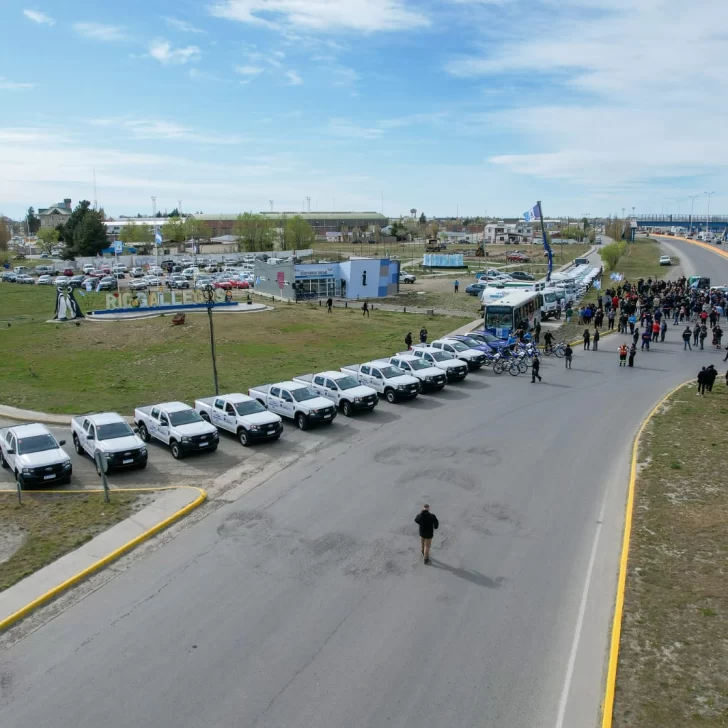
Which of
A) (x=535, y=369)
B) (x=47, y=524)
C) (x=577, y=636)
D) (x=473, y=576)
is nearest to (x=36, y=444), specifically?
(x=47, y=524)

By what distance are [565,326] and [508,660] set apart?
36888mm

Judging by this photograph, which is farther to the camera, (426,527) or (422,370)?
(422,370)

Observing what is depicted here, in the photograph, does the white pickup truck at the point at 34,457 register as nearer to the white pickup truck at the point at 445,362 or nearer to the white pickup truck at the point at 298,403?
the white pickup truck at the point at 298,403

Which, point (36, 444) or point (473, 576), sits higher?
point (36, 444)

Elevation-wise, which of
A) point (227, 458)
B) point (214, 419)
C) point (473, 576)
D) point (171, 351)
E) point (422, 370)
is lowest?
point (227, 458)

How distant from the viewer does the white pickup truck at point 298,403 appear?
2242cm

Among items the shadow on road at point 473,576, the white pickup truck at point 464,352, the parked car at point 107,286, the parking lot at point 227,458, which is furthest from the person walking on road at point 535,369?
the parked car at point 107,286

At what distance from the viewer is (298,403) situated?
902 inches

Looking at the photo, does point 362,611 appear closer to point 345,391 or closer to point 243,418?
point 243,418

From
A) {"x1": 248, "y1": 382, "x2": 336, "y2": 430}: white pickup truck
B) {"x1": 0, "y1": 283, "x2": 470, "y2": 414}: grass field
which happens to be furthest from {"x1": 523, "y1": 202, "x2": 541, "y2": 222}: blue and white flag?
{"x1": 248, "y1": 382, "x2": 336, "y2": 430}: white pickup truck

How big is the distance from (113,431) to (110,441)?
593mm

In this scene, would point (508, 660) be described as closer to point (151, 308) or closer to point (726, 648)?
point (726, 648)

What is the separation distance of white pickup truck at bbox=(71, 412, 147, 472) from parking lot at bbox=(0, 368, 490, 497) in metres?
0.38

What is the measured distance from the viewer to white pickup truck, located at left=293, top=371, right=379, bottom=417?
2394 centimetres
